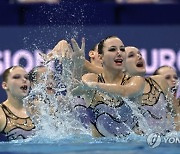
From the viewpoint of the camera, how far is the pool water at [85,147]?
13.6 feet

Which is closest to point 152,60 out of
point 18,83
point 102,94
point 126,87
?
point 18,83

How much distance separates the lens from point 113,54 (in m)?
5.05

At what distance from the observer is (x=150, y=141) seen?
15.1ft

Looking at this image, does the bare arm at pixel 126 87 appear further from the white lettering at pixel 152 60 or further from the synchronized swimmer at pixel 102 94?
the white lettering at pixel 152 60

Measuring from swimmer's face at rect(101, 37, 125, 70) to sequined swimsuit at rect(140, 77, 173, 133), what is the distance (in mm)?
511

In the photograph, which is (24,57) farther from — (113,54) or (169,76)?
(113,54)

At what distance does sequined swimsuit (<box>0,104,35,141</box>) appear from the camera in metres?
5.48

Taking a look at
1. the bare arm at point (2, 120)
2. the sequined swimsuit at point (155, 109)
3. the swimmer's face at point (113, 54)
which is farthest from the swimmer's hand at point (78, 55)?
the bare arm at point (2, 120)

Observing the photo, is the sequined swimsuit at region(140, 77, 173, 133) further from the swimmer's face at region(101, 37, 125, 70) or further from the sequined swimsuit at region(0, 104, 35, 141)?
the sequined swimsuit at region(0, 104, 35, 141)

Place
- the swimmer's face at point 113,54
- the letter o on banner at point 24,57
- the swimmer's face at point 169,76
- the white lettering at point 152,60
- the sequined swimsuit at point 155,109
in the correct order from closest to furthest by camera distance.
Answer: the swimmer's face at point 113,54 → the sequined swimsuit at point 155,109 → the swimmer's face at point 169,76 → the letter o on banner at point 24,57 → the white lettering at point 152,60

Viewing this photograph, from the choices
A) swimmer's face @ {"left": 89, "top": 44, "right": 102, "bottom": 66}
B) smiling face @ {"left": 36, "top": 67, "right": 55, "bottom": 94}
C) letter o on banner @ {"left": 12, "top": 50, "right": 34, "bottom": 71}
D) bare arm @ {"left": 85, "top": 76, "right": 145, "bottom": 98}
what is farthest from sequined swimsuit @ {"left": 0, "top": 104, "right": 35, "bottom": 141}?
letter o on banner @ {"left": 12, "top": 50, "right": 34, "bottom": 71}

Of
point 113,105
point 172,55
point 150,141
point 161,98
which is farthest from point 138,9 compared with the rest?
point 150,141

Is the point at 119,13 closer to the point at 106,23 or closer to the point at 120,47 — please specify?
the point at 106,23

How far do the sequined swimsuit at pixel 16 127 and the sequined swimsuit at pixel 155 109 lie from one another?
98 centimetres
